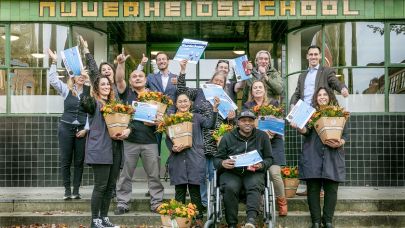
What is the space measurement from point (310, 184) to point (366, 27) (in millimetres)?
4257

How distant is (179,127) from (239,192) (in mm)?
1120

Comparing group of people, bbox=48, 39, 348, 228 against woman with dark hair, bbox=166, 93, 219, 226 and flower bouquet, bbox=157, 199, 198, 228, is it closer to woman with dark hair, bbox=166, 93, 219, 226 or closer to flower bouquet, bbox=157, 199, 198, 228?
woman with dark hair, bbox=166, 93, 219, 226

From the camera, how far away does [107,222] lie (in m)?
8.28

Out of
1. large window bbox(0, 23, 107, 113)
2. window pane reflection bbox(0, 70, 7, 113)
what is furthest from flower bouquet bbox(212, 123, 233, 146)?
window pane reflection bbox(0, 70, 7, 113)

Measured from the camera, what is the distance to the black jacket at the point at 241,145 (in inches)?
322

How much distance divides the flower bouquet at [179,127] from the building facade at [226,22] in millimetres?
3381

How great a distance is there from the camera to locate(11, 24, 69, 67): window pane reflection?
37.9ft

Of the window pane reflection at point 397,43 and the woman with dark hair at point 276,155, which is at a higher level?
the window pane reflection at point 397,43

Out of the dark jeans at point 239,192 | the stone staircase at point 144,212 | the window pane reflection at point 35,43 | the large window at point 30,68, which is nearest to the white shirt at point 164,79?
the stone staircase at point 144,212

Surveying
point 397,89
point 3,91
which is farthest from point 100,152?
point 397,89

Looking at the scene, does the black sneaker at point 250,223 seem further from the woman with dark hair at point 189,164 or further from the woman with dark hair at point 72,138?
the woman with dark hair at point 72,138

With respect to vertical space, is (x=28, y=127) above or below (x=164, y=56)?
below

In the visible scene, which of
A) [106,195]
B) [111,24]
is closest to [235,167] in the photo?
[106,195]

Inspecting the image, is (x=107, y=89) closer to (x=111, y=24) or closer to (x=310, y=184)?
(x=310, y=184)
